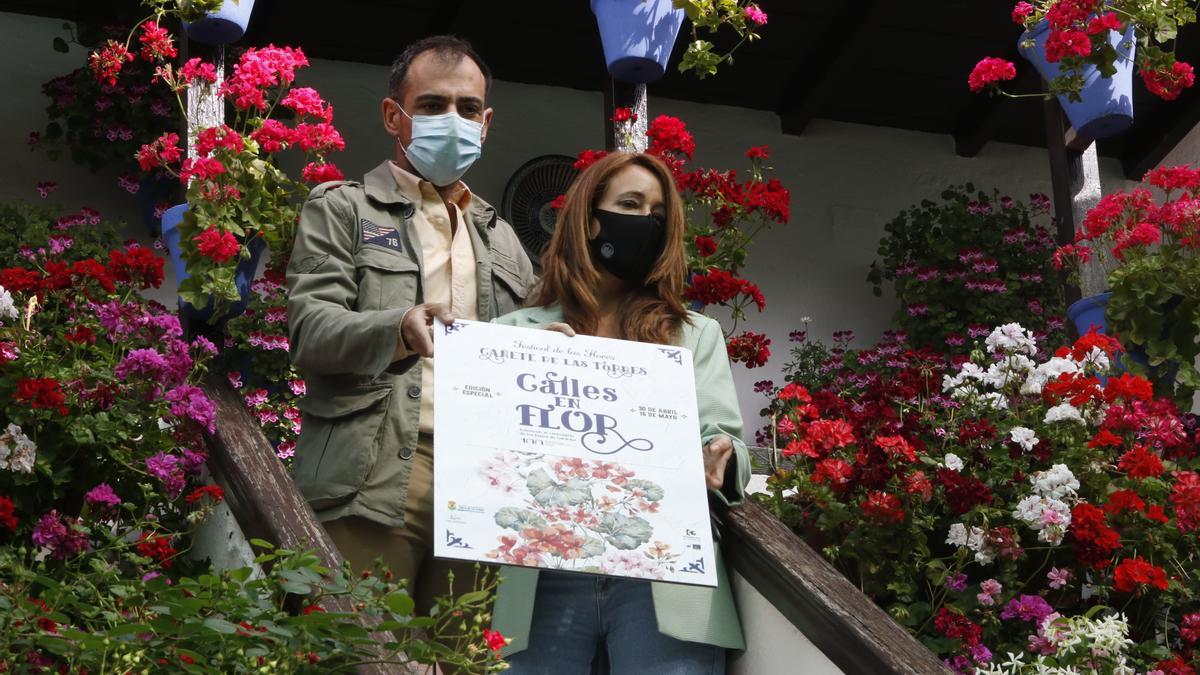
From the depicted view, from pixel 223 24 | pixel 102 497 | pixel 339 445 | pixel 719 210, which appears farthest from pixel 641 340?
pixel 223 24

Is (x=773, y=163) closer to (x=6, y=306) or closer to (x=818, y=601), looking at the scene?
(x=6, y=306)

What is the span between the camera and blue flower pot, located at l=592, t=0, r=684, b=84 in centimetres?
531

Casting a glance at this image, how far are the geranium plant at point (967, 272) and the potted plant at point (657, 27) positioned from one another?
93.6 inches

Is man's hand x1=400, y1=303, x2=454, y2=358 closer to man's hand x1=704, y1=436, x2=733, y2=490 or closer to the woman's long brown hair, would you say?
the woman's long brown hair

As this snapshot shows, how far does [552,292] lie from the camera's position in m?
3.61

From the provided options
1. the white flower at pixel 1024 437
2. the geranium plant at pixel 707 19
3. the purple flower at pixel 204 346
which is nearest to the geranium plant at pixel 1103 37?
the geranium plant at pixel 707 19

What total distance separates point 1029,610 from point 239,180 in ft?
7.61

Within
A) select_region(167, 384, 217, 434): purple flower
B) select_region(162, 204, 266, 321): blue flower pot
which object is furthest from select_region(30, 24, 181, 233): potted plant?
select_region(167, 384, 217, 434): purple flower

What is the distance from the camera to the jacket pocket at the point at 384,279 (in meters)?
3.58

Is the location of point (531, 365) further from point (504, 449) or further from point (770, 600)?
point (770, 600)

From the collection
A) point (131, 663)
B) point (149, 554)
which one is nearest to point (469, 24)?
point (149, 554)

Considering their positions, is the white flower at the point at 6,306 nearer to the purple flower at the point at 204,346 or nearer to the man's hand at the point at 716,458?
the purple flower at the point at 204,346

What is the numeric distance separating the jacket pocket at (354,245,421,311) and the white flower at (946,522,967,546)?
4.68 ft

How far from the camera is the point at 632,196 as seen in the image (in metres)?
3.65
